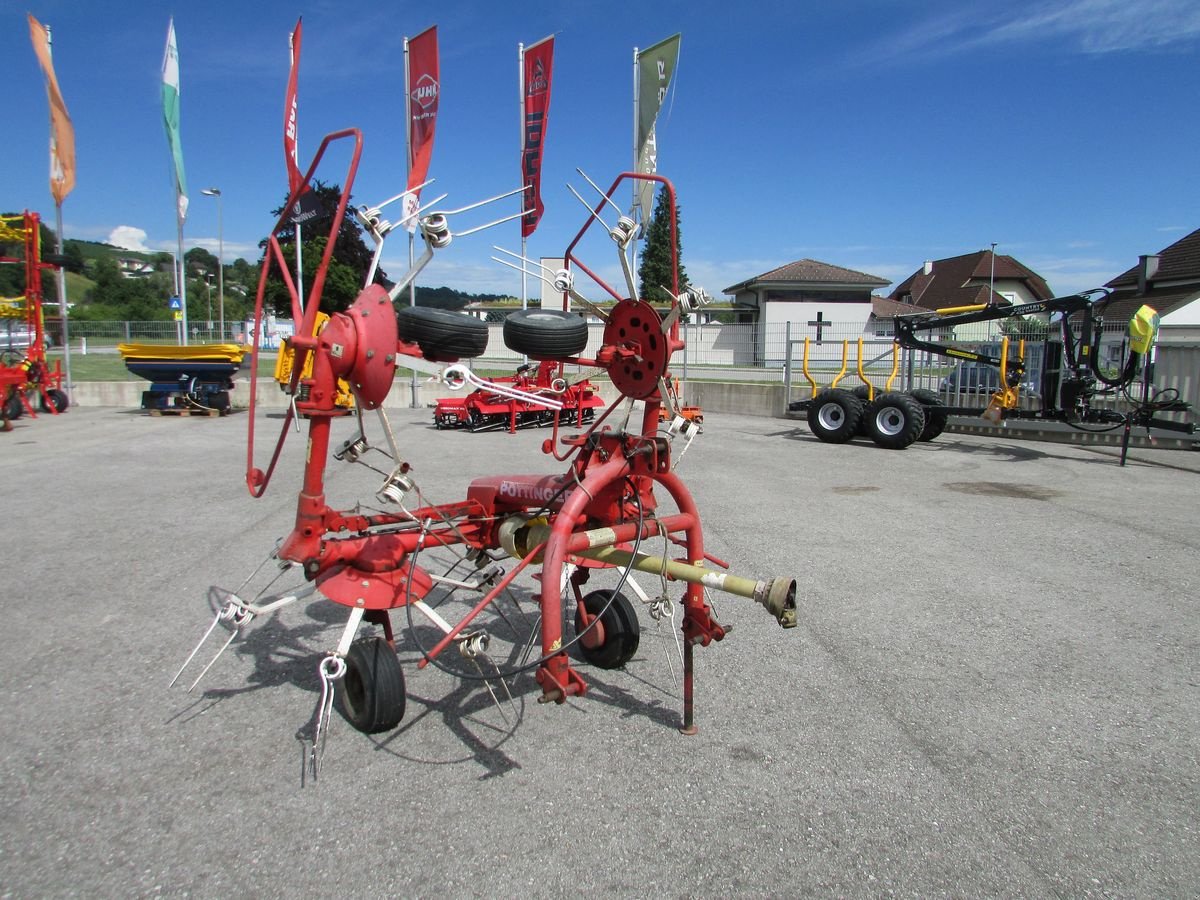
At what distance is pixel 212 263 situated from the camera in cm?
13300

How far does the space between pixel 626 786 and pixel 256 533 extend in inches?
182

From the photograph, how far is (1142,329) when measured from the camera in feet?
32.6

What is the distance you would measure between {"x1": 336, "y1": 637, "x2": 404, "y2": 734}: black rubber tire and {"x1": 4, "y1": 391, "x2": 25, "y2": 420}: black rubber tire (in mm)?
12954

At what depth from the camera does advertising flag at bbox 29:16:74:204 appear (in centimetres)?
1511

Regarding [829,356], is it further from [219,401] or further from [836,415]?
[219,401]

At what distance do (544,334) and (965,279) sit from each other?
58517 mm

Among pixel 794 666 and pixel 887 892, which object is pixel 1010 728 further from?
pixel 887 892

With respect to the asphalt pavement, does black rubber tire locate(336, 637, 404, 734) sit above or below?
above

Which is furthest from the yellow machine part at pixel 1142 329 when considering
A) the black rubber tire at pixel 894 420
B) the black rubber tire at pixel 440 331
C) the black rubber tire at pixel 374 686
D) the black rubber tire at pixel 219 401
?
the black rubber tire at pixel 219 401

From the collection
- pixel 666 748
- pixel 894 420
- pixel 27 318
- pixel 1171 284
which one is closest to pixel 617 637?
pixel 666 748

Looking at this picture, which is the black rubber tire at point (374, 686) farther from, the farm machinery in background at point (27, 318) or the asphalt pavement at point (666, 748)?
the farm machinery in background at point (27, 318)

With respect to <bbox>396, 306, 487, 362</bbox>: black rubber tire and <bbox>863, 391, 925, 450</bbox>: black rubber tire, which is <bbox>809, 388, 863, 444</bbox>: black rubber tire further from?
<bbox>396, 306, 487, 362</bbox>: black rubber tire

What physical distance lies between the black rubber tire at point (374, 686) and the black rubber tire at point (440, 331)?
124cm

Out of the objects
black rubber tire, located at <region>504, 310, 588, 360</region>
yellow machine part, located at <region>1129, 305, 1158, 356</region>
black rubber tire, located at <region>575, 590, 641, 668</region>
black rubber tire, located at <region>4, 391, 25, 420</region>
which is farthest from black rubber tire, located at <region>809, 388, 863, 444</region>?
black rubber tire, located at <region>4, 391, 25, 420</region>
